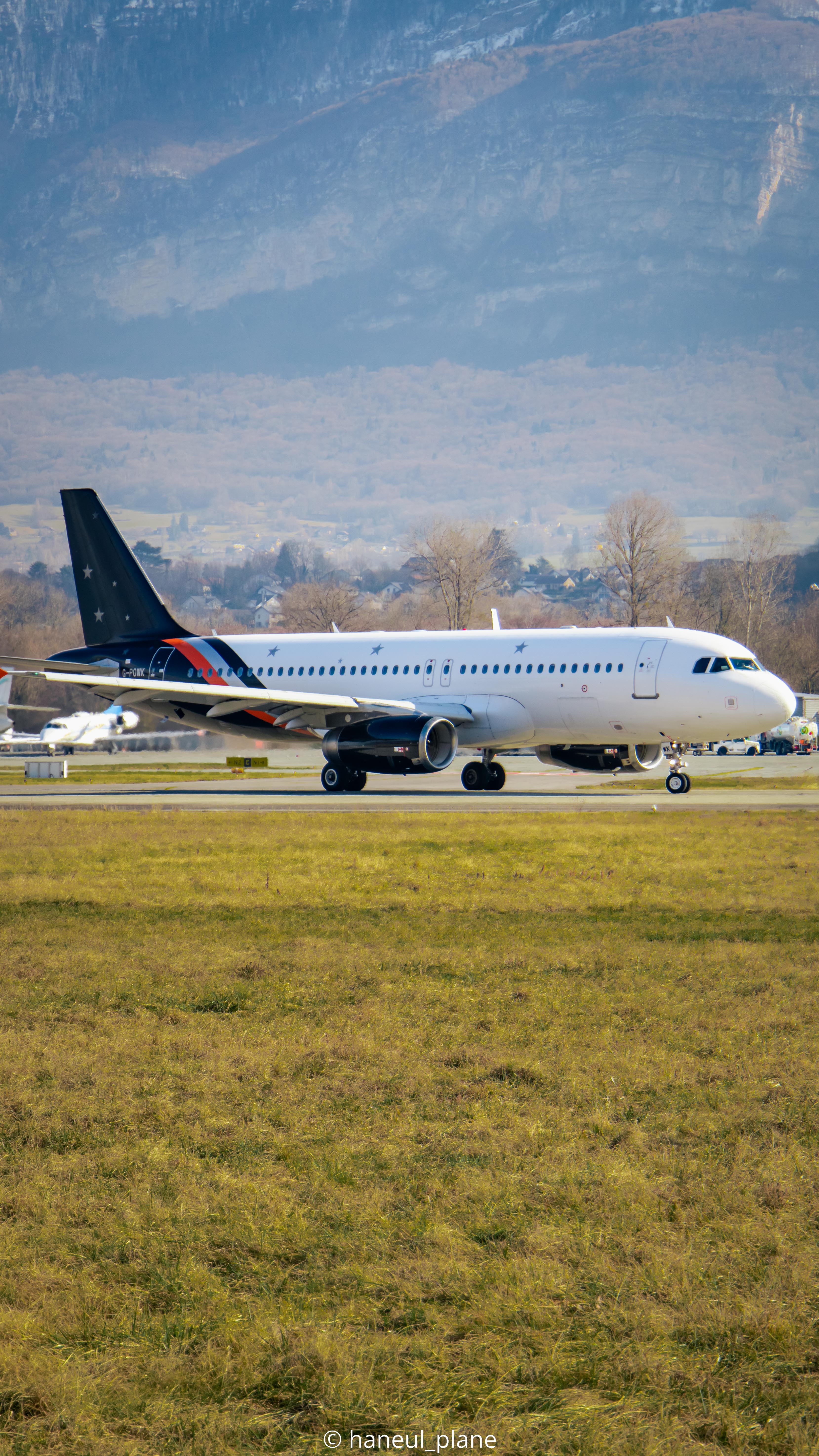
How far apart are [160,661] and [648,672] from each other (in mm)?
15495

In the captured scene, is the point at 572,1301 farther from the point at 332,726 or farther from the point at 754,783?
the point at 754,783

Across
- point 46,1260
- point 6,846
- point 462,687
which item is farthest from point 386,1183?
point 462,687

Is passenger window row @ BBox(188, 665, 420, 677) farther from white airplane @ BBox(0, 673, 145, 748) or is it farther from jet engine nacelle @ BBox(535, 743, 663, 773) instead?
white airplane @ BBox(0, 673, 145, 748)

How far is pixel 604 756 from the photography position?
34500 mm

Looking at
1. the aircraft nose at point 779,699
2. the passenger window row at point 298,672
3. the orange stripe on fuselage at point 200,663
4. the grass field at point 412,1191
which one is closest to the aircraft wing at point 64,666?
the orange stripe on fuselage at point 200,663

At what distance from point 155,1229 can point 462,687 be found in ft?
96.1

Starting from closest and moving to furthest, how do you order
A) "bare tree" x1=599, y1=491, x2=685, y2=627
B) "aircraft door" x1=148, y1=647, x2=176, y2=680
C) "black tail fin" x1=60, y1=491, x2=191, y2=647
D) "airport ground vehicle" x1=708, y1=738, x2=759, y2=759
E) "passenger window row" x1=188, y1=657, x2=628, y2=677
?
"passenger window row" x1=188, y1=657, x2=628, y2=677
"aircraft door" x1=148, y1=647, x2=176, y2=680
"black tail fin" x1=60, y1=491, x2=191, y2=647
"airport ground vehicle" x1=708, y1=738, x2=759, y2=759
"bare tree" x1=599, y1=491, x2=685, y2=627

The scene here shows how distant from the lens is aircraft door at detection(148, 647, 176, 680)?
1510 inches

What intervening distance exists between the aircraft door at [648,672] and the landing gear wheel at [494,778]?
17.4 ft

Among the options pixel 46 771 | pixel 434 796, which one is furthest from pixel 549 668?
pixel 46 771

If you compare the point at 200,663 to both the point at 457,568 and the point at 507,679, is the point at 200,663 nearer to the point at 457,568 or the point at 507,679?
the point at 507,679

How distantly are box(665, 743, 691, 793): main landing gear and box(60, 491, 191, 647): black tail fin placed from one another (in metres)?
15.4

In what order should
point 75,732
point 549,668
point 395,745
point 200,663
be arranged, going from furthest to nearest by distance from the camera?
1. point 75,732
2. point 200,663
3. point 549,668
4. point 395,745

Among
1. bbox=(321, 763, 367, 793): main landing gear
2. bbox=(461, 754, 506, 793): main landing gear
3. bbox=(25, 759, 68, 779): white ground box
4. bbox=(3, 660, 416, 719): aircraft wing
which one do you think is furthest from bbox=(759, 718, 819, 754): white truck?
bbox=(321, 763, 367, 793): main landing gear
